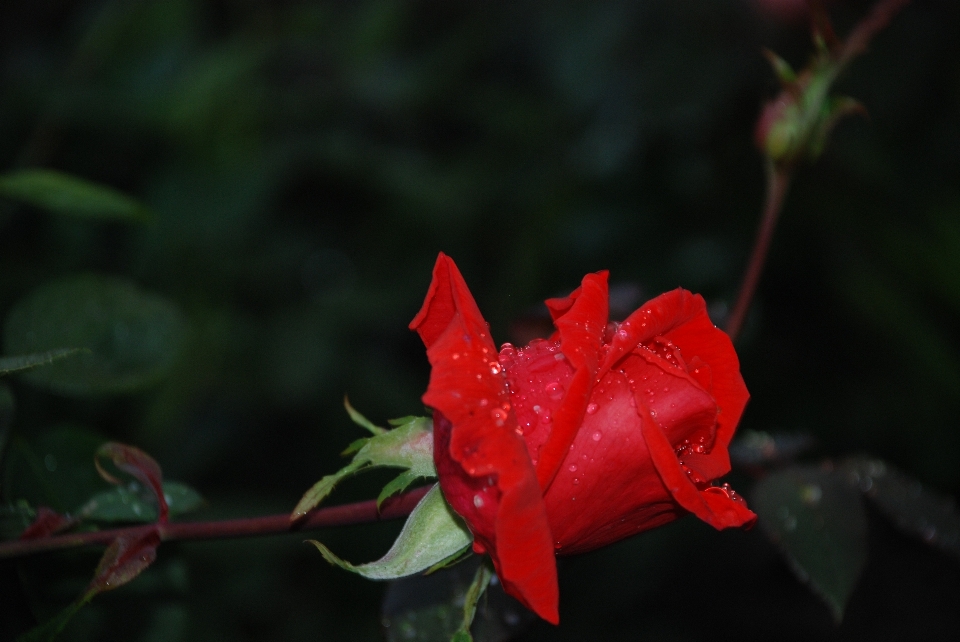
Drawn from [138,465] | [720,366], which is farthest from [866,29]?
[138,465]

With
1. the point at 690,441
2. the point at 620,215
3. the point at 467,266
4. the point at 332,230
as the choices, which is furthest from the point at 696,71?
the point at 690,441

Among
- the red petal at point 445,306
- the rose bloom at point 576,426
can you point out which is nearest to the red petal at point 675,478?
the rose bloom at point 576,426

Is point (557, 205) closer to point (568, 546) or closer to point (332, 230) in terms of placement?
point (332, 230)

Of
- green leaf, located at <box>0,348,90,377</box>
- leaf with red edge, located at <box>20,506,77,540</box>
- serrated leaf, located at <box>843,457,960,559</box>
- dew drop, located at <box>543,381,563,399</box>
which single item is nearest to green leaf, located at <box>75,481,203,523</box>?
leaf with red edge, located at <box>20,506,77,540</box>

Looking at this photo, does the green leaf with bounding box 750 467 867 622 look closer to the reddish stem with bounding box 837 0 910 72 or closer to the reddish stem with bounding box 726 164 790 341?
the reddish stem with bounding box 726 164 790 341

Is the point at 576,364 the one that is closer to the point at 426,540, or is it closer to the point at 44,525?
the point at 426,540

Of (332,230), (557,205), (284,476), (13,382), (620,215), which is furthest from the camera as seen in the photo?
(332,230)
